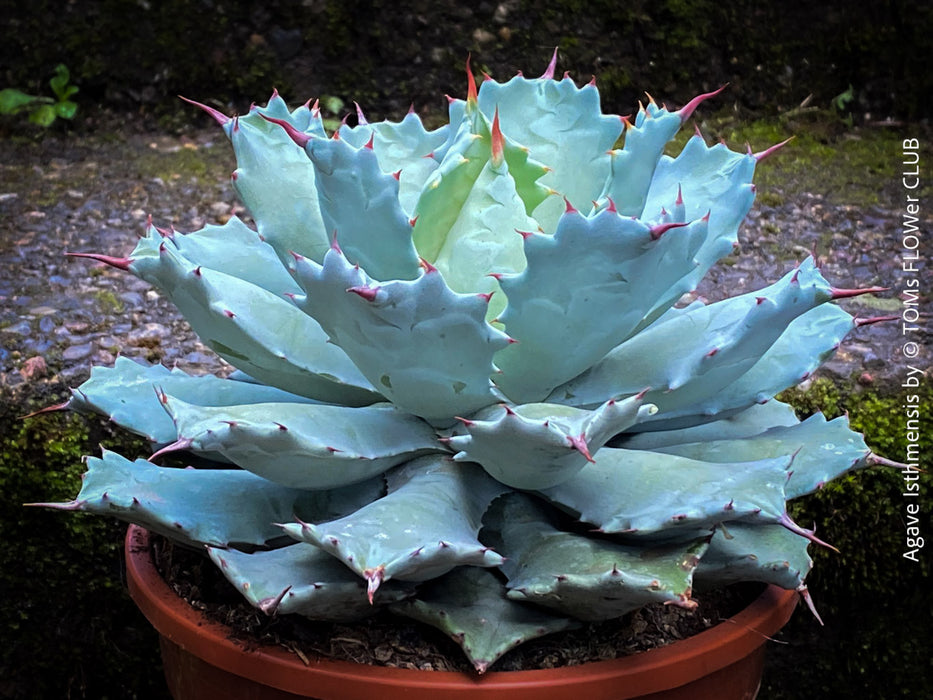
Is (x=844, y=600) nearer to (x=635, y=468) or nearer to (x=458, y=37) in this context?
(x=635, y=468)

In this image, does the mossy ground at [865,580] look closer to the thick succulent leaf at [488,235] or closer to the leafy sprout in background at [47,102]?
the thick succulent leaf at [488,235]

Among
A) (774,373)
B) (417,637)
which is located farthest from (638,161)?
(417,637)

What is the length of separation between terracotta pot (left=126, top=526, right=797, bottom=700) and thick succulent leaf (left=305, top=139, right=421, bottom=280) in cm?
31

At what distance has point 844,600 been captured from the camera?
4.75 feet

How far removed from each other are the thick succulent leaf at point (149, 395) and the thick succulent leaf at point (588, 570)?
263 millimetres

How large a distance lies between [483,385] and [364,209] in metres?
0.16

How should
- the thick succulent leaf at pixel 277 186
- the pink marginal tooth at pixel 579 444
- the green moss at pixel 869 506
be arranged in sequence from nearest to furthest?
1. the pink marginal tooth at pixel 579 444
2. the thick succulent leaf at pixel 277 186
3. the green moss at pixel 869 506

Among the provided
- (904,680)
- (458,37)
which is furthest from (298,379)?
(458,37)

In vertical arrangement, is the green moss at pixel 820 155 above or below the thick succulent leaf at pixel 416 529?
below

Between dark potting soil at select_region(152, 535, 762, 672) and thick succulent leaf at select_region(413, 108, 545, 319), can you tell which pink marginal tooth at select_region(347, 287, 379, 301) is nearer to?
thick succulent leaf at select_region(413, 108, 545, 319)

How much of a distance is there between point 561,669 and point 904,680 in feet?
3.00

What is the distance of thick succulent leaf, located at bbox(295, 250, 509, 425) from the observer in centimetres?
72

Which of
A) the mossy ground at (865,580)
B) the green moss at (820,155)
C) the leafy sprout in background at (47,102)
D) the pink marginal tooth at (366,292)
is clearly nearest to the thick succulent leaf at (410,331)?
the pink marginal tooth at (366,292)

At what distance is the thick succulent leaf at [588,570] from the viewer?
2.33 feet
